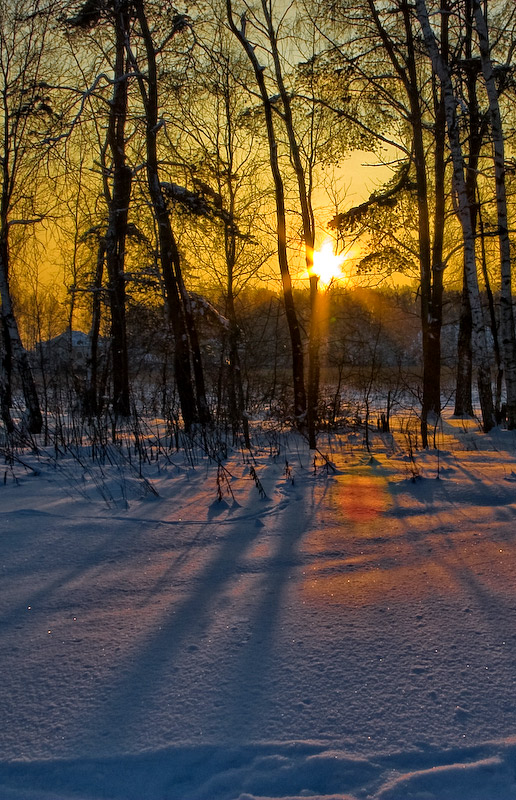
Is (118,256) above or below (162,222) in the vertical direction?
above

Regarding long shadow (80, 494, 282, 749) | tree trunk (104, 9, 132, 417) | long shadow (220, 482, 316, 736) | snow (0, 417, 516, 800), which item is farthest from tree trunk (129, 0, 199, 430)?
long shadow (80, 494, 282, 749)

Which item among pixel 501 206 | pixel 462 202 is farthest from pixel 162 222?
pixel 501 206

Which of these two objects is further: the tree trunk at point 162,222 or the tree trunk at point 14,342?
the tree trunk at point 14,342

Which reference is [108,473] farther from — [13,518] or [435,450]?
[435,450]

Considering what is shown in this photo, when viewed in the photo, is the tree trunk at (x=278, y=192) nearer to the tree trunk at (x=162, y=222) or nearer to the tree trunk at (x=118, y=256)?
the tree trunk at (x=162, y=222)

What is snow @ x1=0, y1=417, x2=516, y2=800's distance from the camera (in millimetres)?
1248

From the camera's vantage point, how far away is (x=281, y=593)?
2.20 m

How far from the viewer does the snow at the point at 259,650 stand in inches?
49.1

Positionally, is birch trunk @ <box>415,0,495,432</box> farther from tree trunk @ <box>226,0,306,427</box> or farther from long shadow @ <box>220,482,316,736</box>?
long shadow @ <box>220,482,316,736</box>

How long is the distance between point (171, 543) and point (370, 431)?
6472 mm

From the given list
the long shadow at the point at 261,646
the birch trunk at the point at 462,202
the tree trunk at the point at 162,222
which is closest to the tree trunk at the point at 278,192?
the tree trunk at the point at 162,222

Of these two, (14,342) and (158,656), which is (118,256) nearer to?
(14,342)

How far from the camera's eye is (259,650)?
5.75 feet

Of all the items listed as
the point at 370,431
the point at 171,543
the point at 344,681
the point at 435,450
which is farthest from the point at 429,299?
the point at 344,681
